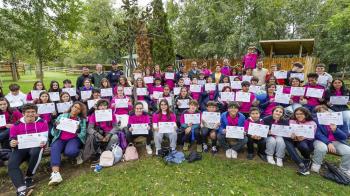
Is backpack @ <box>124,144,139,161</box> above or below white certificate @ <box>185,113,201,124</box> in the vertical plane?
below

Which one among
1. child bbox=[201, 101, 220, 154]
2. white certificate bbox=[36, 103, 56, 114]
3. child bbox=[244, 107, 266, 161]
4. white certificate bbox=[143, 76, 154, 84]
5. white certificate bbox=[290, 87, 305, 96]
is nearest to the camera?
→ child bbox=[244, 107, 266, 161]

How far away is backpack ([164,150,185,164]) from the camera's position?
551 centimetres

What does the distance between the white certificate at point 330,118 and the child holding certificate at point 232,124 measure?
1.73 metres

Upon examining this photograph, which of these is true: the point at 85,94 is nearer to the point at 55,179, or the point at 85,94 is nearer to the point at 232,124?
the point at 55,179

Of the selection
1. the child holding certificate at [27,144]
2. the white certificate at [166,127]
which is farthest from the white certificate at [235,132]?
the child holding certificate at [27,144]

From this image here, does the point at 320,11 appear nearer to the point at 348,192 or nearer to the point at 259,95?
the point at 259,95

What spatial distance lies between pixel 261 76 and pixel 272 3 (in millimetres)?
14061

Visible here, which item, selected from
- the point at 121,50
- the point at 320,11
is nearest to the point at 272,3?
the point at 320,11

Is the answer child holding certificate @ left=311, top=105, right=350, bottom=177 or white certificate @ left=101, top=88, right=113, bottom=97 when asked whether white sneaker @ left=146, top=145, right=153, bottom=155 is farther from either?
child holding certificate @ left=311, top=105, right=350, bottom=177

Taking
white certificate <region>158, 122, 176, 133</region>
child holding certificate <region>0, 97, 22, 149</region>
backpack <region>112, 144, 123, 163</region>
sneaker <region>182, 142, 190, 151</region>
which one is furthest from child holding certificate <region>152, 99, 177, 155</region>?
child holding certificate <region>0, 97, 22, 149</region>

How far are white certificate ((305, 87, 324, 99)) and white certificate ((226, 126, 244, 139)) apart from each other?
283 cm

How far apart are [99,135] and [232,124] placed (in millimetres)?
3397

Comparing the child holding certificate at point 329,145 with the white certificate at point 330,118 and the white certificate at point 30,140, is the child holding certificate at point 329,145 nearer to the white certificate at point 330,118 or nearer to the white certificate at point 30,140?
the white certificate at point 330,118

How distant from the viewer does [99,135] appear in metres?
5.64
